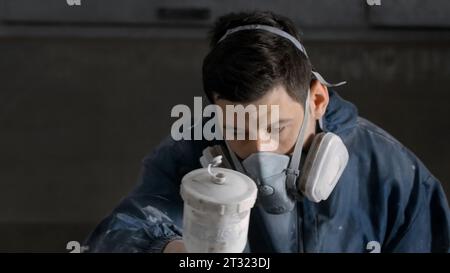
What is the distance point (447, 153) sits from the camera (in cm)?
196

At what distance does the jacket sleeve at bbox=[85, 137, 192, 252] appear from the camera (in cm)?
184

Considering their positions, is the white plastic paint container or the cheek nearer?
the white plastic paint container

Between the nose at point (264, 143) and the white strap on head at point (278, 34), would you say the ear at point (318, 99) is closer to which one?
the white strap on head at point (278, 34)

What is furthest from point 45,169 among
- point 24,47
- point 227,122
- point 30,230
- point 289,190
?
point 289,190

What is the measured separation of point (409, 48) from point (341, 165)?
37 centimetres

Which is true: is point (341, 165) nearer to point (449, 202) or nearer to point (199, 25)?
point (449, 202)

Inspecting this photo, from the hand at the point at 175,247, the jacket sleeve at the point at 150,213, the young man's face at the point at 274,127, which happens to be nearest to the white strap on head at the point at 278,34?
the young man's face at the point at 274,127

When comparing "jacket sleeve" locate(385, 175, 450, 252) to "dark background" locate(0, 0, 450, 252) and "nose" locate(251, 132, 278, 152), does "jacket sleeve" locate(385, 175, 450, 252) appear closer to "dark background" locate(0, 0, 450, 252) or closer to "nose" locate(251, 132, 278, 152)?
"dark background" locate(0, 0, 450, 252)

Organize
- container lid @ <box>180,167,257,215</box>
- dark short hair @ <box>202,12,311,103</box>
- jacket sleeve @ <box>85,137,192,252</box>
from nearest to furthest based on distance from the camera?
container lid @ <box>180,167,257,215</box> < dark short hair @ <box>202,12,311,103</box> < jacket sleeve @ <box>85,137,192,252</box>

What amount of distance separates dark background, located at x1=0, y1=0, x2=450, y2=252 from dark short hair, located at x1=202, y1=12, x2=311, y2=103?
49 millimetres

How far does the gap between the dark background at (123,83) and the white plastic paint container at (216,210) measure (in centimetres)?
34

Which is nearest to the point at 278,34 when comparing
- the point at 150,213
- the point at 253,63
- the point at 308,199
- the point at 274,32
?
the point at 274,32

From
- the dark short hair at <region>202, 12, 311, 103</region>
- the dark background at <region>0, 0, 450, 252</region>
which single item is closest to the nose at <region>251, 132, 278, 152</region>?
the dark short hair at <region>202, 12, 311, 103</region>

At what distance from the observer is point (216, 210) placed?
1.55 m
